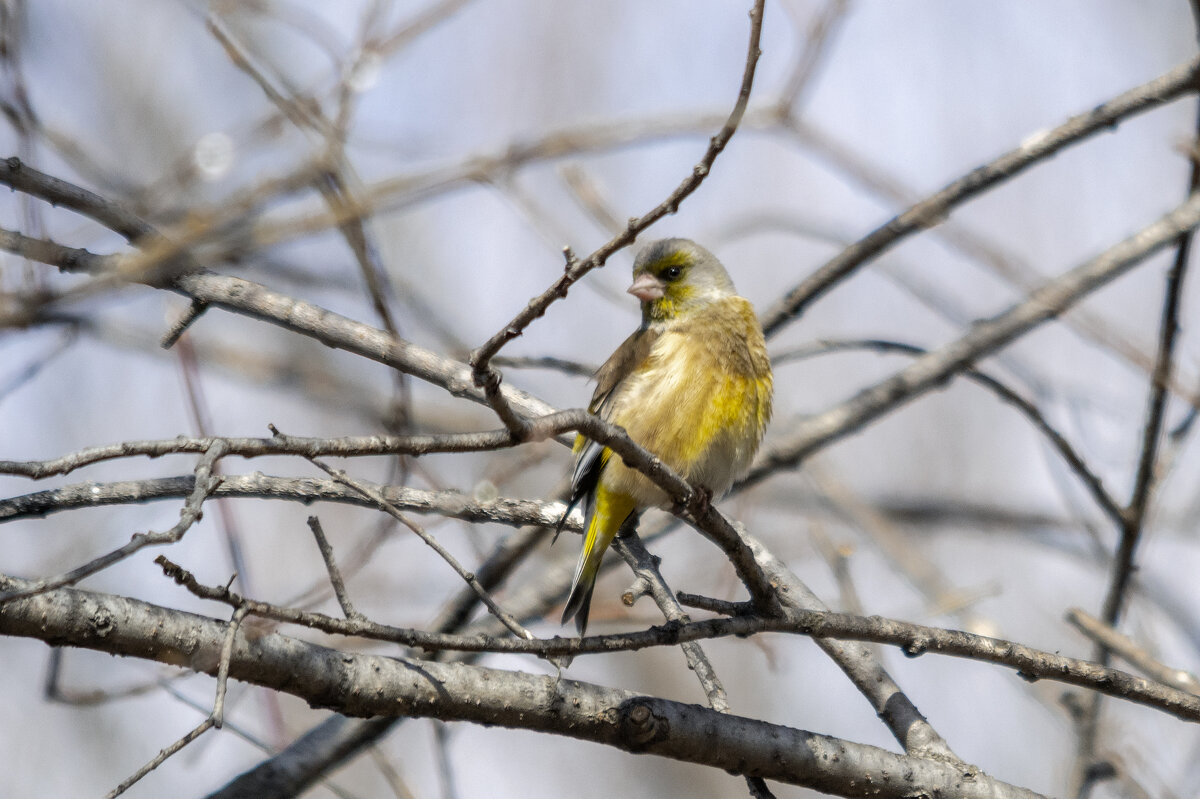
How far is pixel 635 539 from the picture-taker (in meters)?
4.05

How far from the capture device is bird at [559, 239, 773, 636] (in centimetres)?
397

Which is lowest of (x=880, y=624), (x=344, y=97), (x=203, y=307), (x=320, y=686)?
(x=320, y=686)

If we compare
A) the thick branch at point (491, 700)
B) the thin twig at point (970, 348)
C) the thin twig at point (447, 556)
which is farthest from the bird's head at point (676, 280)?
the thin twig at point (447, 556)

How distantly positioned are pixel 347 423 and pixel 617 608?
541 centimetres

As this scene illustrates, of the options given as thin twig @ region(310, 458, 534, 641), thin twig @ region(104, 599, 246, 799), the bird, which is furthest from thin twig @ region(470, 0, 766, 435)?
the bird

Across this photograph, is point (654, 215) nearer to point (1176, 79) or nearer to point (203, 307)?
point (203, 307)

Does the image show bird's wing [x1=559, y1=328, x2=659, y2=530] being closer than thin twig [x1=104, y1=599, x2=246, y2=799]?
No

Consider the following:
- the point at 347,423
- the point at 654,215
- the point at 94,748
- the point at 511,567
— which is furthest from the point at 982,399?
the point at 654,215

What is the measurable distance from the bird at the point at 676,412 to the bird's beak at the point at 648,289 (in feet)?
0.60

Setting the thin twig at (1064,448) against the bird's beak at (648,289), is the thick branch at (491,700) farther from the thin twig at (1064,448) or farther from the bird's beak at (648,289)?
the bird's beak at (648,289)

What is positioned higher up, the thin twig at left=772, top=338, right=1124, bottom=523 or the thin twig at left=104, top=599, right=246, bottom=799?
the thin twig at left=772, top=338, right=1124, bottom=523

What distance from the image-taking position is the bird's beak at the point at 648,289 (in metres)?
4.98

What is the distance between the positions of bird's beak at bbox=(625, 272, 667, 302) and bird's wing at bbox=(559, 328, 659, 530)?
161mm

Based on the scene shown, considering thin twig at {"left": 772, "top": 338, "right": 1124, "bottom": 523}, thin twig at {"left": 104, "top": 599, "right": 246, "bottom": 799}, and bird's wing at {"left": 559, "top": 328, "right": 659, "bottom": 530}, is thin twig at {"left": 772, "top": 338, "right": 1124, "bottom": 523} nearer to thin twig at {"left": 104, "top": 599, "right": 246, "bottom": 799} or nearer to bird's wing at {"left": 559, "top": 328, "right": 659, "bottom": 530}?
bird's wing at {"left": 559, "top": 328, "right": 659, "bottom": 530}
